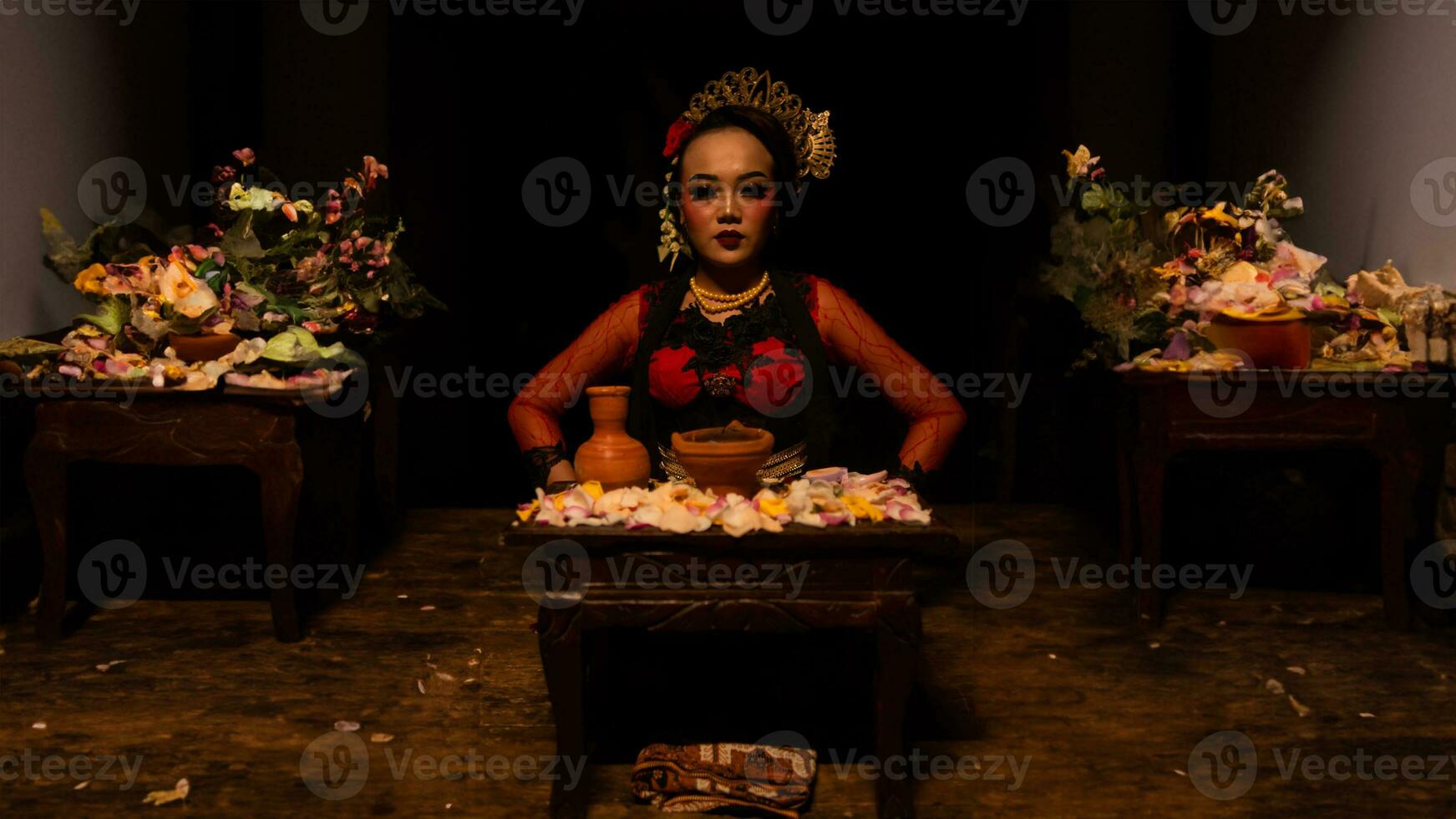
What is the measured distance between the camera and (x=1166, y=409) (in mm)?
3893

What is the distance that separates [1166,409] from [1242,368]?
24 centimetres

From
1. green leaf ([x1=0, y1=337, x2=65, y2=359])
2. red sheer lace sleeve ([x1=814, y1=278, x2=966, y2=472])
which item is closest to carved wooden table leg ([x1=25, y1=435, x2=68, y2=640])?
green leaf ([x1=0, y1=337, x2=65, y2=359])

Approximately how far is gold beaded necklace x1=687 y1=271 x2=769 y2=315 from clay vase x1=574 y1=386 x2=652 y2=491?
677 mm

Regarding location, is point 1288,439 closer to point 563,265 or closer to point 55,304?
point 563,265

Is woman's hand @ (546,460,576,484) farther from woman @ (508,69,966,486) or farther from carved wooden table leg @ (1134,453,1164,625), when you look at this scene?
carved wooden table leg @ (1134,453,1164,625)

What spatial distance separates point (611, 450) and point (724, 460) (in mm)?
279

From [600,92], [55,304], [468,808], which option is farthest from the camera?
[600,92]

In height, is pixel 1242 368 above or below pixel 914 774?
above

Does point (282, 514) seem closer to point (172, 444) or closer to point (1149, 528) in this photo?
point (172, 444)

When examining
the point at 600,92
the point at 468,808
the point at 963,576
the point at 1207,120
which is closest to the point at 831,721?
the point at 468,808

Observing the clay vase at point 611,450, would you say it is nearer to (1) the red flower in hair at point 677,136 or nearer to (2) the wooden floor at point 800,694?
(2) the wooden floor at point 800,694

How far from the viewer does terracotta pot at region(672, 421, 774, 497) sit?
290 cm

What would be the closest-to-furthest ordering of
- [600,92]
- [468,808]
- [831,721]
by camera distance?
[468,808], [831,721], [600,92]

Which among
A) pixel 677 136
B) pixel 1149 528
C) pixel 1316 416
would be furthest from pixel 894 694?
pixel 1316 416
